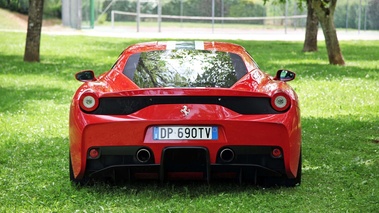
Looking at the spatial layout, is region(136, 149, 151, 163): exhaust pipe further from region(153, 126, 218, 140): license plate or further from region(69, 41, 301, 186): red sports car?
region(153, 126, 218, 140): license plate

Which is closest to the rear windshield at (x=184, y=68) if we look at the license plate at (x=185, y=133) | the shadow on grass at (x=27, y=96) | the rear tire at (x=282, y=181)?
the license plate at (x=185, y=133)

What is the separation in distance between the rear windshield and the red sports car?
59mm

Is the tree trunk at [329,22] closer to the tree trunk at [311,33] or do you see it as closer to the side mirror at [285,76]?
the tree trunk at [311,33]

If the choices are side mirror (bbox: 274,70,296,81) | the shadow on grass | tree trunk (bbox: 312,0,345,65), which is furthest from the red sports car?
tree trunk (bbox: 312,0,345,65)

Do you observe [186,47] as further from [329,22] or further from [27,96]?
[329,22]

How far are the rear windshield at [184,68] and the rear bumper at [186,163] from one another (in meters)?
0.59

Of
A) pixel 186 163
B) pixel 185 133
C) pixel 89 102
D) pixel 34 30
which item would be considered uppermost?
pixel 89 102

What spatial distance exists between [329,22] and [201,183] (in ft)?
52.0

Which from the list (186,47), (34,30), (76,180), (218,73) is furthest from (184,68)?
(34,30)

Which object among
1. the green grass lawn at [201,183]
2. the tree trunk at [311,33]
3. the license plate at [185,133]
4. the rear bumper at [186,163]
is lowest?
the tree trunk at [311,33]

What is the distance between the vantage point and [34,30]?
2422cm

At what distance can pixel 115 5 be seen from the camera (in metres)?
52.9

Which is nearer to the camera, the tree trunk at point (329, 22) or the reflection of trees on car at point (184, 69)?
the reflection of trees on car at point (184, 69)

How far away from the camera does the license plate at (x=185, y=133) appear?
7.43m
